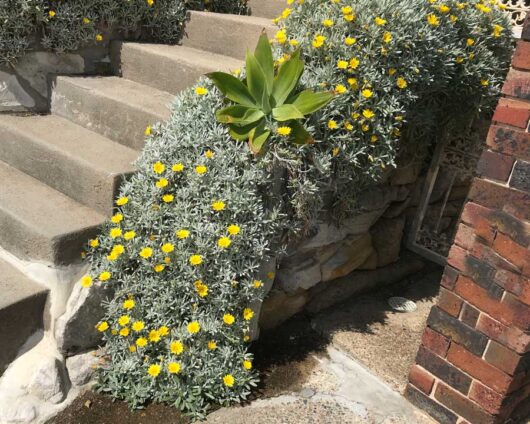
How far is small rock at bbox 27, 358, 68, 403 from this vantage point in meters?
2.31

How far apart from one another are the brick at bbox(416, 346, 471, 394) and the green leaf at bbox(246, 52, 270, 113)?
4.64 ft

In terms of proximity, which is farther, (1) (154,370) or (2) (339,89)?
(2) (339,89)

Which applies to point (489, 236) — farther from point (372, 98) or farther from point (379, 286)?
point (379, 286)

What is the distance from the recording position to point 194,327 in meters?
2.34

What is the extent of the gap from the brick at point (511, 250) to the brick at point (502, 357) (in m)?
0.38

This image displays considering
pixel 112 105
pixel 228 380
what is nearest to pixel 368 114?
pixel 228 380

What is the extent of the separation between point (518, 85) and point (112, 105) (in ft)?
7.39

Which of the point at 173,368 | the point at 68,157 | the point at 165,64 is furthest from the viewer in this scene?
Result: the point at 165,64

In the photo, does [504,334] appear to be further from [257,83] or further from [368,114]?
[257,83]

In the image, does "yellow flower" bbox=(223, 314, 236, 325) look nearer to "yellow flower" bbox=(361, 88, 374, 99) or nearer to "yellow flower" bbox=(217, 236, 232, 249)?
"yellow flower" bbox=(217, 236, 232, 249)

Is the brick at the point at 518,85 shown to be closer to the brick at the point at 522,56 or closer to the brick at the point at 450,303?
the brick at the point at 522,56

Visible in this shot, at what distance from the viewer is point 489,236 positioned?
7.13ft

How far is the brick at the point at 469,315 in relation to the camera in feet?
7.48

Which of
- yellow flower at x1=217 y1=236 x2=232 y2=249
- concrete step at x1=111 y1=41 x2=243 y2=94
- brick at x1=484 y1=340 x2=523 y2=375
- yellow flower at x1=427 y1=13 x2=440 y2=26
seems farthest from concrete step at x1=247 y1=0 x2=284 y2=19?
brick at x1=484 y1=340 x2=523 y2=375
